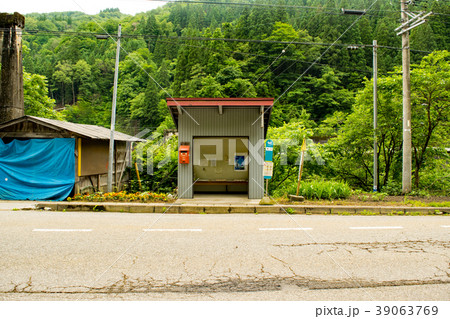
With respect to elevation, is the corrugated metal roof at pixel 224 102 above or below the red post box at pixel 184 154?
above

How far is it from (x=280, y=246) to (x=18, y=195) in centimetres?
1122

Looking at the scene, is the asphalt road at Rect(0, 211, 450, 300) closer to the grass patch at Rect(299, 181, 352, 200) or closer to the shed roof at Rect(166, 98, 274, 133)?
the grass patch at Rect(299, 181, 352, 200)

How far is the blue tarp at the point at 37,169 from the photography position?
12.1m

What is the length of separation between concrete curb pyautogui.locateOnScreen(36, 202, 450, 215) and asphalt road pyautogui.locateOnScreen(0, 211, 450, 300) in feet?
6.46

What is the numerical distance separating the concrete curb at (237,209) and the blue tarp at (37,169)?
2.22 meters

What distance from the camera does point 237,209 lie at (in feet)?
32.6

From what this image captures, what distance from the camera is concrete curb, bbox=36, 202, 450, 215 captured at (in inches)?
386

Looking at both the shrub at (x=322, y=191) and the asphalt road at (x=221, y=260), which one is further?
the shrub at (x=322, y=191)

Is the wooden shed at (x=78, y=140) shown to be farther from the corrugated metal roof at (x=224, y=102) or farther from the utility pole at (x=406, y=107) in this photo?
the utility pole at (x=406, y=107)

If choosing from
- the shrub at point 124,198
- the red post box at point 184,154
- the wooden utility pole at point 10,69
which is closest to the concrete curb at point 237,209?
the shrub at point 124,198

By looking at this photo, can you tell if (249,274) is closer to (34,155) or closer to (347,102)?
(34,155)

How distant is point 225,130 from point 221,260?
311 inches

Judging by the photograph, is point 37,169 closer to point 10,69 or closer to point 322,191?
point 10,69

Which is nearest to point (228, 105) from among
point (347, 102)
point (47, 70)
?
point (347, 102)
